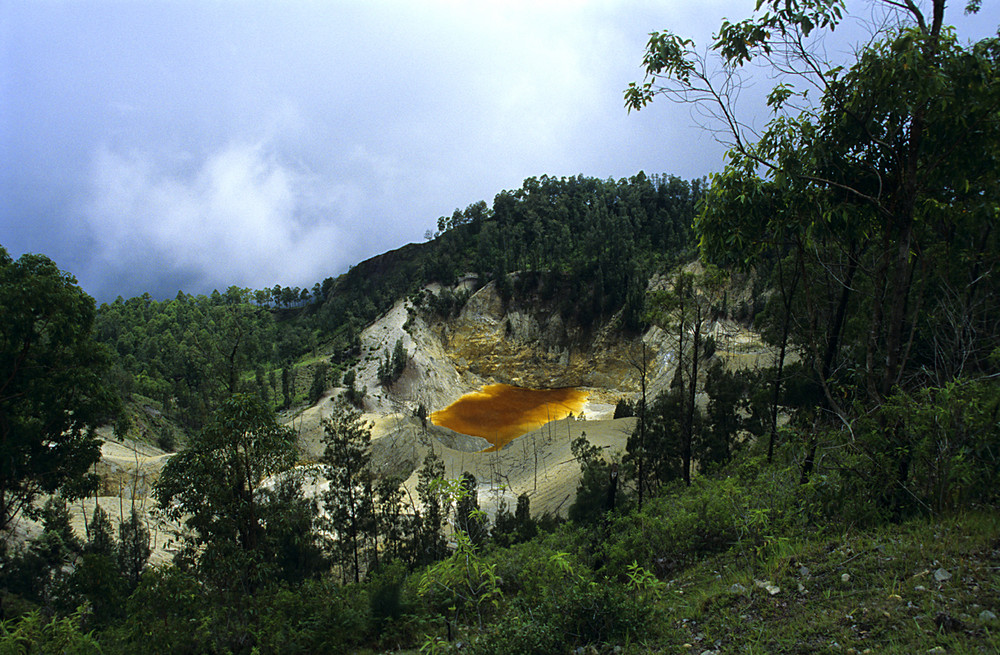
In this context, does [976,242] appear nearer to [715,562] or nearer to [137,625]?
[715,562]

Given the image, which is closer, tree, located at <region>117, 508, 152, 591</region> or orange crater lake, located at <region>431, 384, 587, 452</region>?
tree, located at <region>117, 508, 152, 591</region>

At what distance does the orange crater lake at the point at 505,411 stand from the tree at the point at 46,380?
3003 cm

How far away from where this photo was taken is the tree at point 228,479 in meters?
8.91

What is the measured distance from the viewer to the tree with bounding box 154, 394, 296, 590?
→ 8906 millimetres

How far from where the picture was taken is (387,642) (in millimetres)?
7762

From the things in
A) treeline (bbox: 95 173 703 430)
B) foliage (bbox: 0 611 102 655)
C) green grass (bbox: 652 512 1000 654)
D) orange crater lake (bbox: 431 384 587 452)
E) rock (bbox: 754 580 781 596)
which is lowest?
orange crater lake (bbox: 431 384 587 452)

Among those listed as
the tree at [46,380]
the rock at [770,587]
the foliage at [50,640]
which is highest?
the tree at [46,380]

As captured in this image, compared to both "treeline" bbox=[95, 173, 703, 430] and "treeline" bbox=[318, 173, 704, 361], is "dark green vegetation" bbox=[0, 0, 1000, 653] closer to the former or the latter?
"treeline" bbox=[95, 173, 703, 430]

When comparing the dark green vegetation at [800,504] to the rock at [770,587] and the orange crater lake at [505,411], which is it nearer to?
Answer: the rock at [770,587]

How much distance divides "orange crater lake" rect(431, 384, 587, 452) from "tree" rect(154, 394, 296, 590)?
31.9m

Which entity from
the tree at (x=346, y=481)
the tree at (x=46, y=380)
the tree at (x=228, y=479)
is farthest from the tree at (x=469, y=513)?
the tree at (x=46, y=380)

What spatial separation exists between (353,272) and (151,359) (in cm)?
3823

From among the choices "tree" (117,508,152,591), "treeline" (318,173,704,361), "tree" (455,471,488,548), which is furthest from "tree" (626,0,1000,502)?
"treeline" (318,173,704,361)

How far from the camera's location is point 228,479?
9.27 meters
